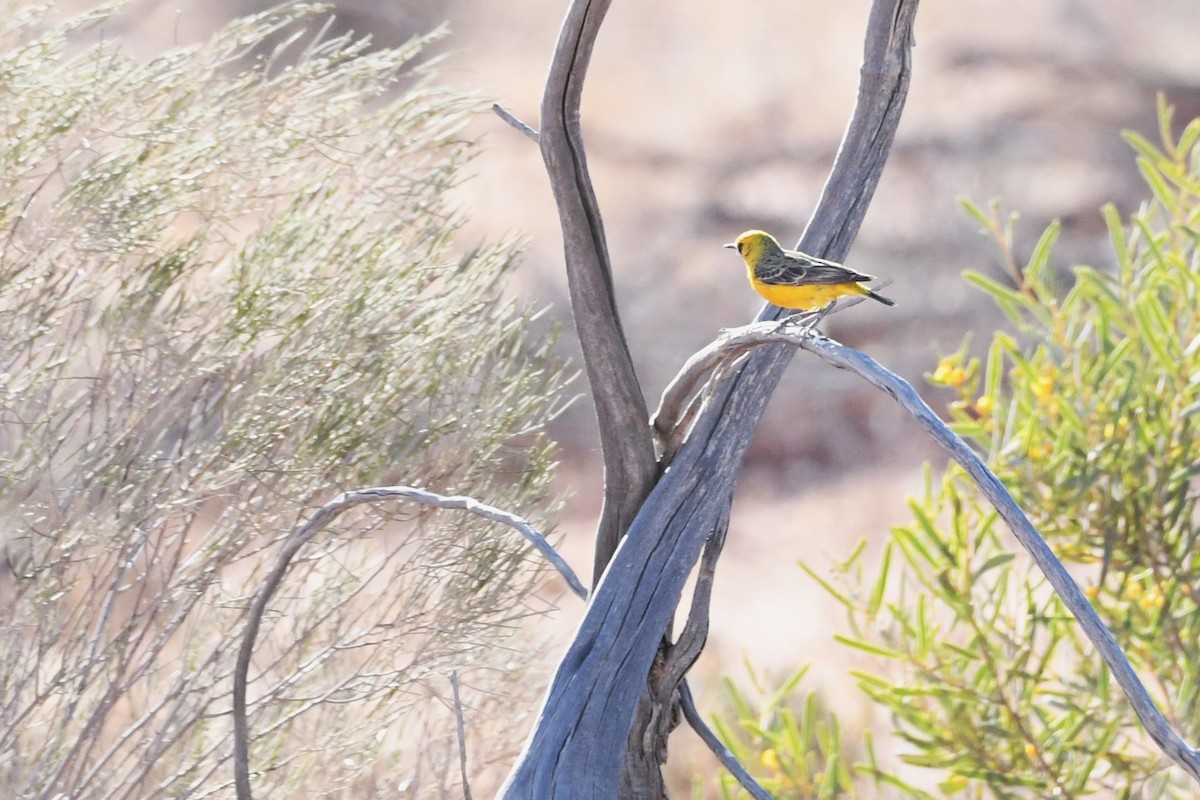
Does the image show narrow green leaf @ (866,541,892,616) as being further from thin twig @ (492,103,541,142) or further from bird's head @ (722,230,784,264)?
thin twig @ (492,103,541,142)

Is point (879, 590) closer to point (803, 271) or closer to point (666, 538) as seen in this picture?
point (803, 271)

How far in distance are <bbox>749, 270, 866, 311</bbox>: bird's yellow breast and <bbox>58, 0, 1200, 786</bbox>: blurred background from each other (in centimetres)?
648

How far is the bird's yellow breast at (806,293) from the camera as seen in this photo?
1.92m

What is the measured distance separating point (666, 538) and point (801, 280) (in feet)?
1.56

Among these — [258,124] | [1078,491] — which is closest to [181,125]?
[258,124]

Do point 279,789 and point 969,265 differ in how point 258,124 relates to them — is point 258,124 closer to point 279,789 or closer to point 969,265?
point 279,789

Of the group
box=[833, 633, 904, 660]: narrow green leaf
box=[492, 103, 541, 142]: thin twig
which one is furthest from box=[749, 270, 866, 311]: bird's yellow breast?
box=[833, 633, 904, 660]: narrow green leaf

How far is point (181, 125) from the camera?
2674mm

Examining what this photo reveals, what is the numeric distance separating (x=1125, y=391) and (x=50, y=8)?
2775mm

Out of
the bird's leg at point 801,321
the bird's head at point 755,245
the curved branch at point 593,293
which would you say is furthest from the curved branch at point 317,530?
the bird's head at point 755,245

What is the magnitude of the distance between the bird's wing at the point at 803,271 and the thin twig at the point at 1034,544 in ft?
1.22

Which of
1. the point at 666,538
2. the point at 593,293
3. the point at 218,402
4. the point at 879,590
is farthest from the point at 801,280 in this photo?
the point at 879,590

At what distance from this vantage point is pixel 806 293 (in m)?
1.92

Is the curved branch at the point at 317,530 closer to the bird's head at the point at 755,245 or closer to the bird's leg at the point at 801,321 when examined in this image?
the bird's leg at the point at 801,321
